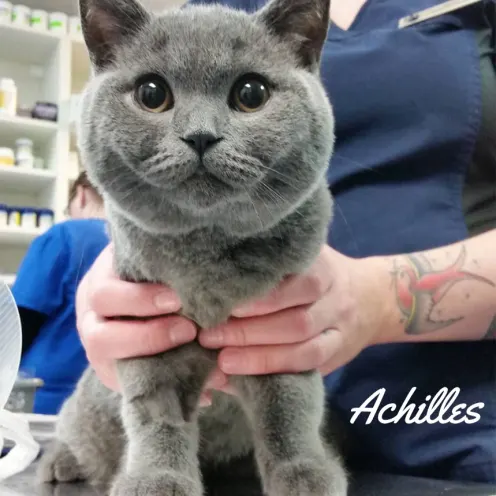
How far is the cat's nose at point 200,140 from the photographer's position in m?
0.47

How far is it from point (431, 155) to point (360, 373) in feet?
1.07

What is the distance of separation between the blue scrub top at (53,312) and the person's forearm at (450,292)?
0.89 metres

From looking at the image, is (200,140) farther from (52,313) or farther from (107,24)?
(52,313)

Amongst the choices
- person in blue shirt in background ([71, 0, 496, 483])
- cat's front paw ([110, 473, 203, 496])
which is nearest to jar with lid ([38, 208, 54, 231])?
person in blue shirt in background ([71, 0, 496, 483])

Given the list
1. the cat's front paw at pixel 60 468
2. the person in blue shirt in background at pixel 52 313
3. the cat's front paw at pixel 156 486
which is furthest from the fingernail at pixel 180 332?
the person in blue shirt in background at pixel 52 313

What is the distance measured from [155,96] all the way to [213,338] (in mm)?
231

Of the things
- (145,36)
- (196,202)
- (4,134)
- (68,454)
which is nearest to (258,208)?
(196,202)

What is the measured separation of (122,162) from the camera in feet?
1.69

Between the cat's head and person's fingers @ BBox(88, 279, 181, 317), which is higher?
the cat's head

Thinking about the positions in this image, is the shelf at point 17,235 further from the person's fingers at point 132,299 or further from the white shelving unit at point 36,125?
the person's fingers at point 132,299

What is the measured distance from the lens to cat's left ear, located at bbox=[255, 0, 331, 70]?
1.87ft

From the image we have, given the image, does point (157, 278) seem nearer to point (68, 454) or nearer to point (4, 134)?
point (68, 454)

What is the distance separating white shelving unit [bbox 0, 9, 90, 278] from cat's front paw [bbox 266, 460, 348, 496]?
6.06 ft

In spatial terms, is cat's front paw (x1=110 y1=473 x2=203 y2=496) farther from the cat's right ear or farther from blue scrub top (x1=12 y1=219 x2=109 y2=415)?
blue scrub top (x1=12 y1=219 x2=109 y2=415)
